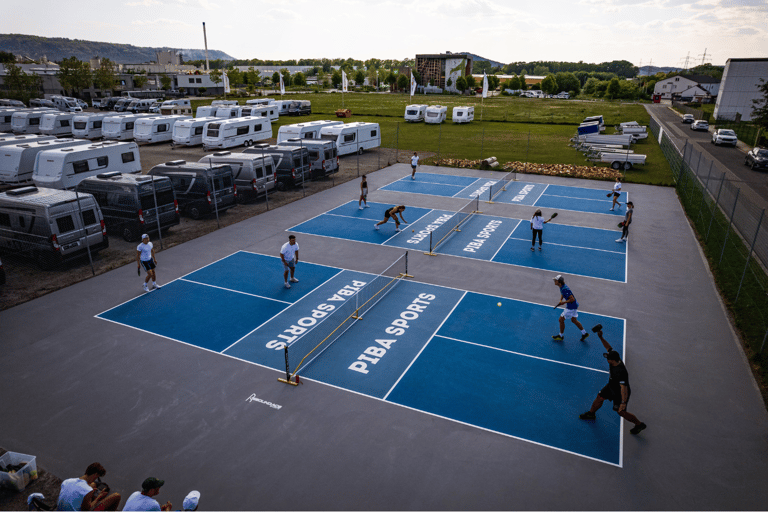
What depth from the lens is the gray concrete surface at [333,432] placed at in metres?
7.75

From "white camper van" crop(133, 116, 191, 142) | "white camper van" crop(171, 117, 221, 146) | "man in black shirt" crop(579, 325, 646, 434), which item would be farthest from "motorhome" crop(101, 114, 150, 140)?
"man in black shirt" crop(579, 325, 646, 434)

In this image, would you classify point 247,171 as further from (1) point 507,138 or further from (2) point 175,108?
(2) point 175,108

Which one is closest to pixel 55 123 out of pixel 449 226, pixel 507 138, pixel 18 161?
pixel 18 161

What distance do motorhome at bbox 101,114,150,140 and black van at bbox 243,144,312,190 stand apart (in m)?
24.4

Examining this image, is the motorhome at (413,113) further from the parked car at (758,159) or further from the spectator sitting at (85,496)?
the spectator sitting at (85,496)

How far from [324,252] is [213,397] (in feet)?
30.3

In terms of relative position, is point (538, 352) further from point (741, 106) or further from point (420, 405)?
point (741, 106)

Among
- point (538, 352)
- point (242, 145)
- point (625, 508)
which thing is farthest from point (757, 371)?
point (242, 145)

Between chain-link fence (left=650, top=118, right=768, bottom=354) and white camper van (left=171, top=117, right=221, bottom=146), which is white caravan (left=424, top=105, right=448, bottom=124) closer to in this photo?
white camper van (left=171, top=117, right=221, bottom=146)

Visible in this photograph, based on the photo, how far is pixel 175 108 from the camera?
59.5m

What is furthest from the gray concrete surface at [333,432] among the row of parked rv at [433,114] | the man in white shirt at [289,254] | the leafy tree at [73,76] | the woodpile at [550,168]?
the leafy tree at [73,76]

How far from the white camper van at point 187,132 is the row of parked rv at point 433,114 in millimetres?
29162

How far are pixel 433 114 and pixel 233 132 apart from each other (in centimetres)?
3021

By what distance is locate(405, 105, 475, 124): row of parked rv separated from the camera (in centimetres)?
6206
